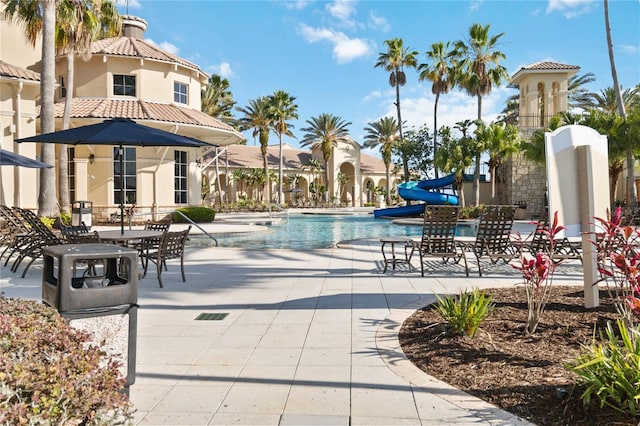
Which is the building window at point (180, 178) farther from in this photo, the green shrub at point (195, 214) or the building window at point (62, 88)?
the building window at point (62, 88)

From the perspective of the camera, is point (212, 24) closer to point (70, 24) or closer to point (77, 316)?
point (70, 24)

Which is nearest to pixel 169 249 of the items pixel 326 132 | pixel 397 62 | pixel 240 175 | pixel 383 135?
pixel 397 62

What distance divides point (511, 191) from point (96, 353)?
30.9 m

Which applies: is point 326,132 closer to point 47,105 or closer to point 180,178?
point 180,178

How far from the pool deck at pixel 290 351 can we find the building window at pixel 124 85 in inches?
607

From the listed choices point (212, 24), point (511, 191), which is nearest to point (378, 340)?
point (212, 24)

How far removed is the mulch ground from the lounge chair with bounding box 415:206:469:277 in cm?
281

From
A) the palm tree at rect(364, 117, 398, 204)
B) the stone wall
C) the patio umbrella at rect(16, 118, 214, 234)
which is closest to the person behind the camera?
the patio umbrella at rect(16, 118, 214, 234)

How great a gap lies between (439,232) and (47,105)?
13.8 meters

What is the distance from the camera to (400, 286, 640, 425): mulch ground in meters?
2.97

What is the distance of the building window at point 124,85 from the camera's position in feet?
71.2

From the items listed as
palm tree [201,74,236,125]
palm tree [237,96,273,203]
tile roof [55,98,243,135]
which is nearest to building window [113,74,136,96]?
tile roof [55,98,243,135]

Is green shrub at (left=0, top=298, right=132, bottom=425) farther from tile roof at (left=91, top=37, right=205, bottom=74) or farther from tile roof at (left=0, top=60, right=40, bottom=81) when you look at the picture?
tile roof at (left=91, top=37, right=205, bottom=74)

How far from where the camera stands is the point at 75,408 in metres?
2.00
